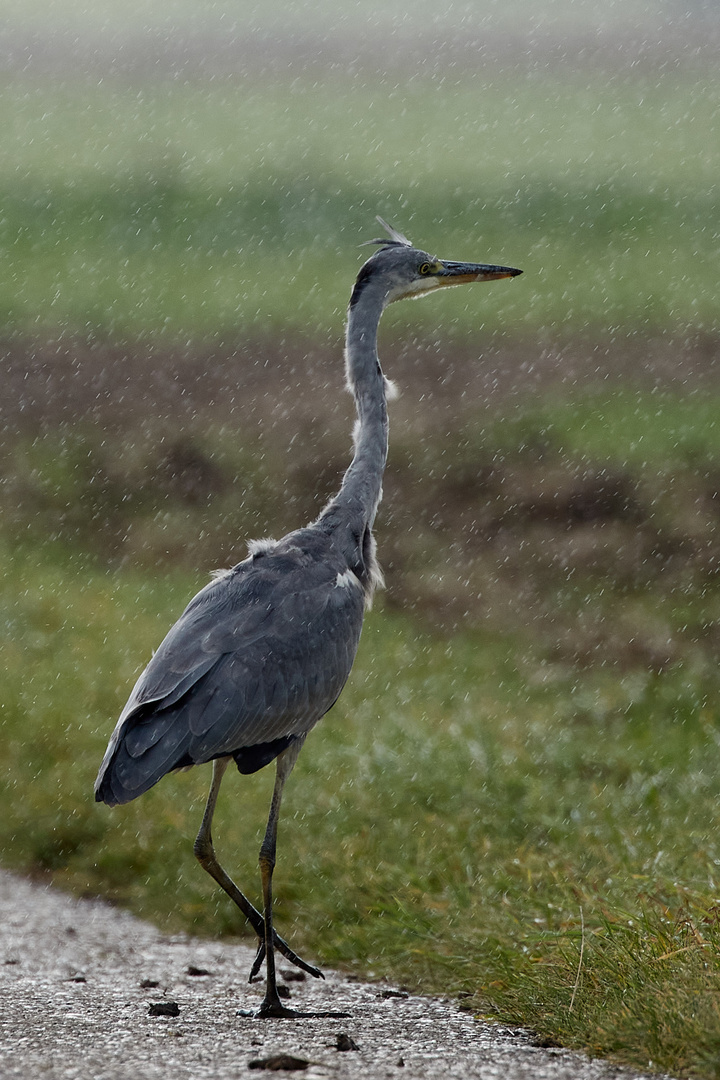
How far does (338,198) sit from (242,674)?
19599 millimetres

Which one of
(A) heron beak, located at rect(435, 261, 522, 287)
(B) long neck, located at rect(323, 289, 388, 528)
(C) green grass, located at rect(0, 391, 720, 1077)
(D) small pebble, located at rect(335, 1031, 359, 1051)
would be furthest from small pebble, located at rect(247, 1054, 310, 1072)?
(A) heron beak, located at rect(435, 261, 522, 287)

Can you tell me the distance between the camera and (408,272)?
616cm

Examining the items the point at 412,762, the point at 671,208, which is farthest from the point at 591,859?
the point at 671,208

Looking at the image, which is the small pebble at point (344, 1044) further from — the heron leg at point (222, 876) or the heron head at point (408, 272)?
the heron head at point (408, 272)

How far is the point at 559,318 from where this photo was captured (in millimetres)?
18156

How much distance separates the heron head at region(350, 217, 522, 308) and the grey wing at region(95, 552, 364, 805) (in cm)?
140

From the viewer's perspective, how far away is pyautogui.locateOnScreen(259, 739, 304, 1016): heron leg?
15.2ft

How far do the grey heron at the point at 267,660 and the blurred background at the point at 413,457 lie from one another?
90 cm

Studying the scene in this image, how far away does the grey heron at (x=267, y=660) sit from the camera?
15.7ft

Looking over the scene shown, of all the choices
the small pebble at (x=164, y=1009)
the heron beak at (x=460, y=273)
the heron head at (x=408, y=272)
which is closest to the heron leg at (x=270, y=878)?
the small pebble at (x=164, y=1009)

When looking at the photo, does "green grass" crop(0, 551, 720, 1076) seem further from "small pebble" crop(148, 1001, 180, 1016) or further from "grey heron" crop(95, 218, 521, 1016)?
"small pebble" crop(148, 1001, 180, 1016)

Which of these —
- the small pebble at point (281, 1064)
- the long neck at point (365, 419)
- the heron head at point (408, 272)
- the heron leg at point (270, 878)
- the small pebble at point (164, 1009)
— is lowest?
the small pebble at point (281, 1064)

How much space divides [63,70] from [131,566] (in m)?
23.1

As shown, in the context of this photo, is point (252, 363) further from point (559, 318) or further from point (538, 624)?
point (538, 624)
